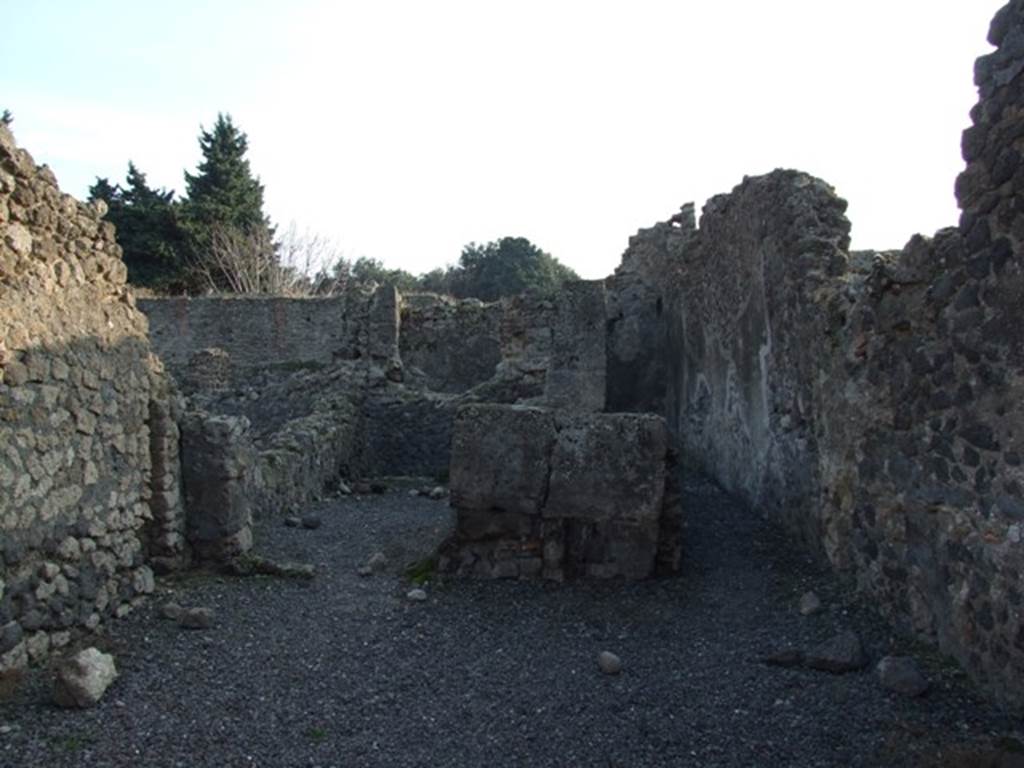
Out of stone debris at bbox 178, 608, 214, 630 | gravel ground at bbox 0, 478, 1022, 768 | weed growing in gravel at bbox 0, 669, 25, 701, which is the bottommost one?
gravel ground at bbox 0, 478, 1022, 768

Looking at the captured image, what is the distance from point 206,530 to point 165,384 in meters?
1.11

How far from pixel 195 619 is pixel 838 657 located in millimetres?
3670

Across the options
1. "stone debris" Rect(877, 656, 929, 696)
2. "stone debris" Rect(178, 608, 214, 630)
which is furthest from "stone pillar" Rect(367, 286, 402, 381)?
"stone debris" Rect(877, 656, 929, 696)

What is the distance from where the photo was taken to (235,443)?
6.73 metres

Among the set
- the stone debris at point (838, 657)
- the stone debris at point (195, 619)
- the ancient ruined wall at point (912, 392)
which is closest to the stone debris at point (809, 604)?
the ancient ruined wall at point (912, 392)

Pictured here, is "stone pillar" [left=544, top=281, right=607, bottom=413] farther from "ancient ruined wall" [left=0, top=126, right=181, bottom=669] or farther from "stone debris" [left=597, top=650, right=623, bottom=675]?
"stone debris" [left=597, top=650, right=623, bottom=675]

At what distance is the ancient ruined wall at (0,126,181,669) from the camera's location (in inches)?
180

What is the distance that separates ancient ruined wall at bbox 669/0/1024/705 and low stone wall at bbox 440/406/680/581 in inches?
→ 46.6

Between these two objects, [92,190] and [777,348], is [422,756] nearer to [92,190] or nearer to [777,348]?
[777,348]

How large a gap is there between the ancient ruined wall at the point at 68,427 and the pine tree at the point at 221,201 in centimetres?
3251

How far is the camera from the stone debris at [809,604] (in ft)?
17.6

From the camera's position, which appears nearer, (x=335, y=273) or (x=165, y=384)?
(x=165, y=384)

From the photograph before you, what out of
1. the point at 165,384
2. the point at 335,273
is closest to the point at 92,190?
the point at 335,273

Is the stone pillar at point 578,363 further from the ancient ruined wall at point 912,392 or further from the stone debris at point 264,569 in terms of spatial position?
the stone debris at point 264,569
